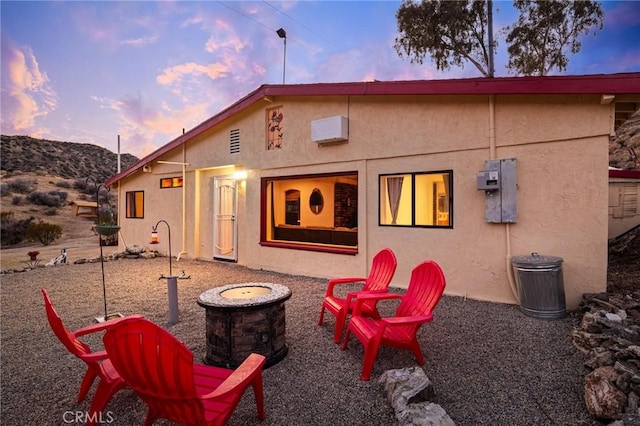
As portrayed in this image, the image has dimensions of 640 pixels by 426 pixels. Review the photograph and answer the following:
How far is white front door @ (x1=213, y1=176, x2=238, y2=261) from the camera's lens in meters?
8.67

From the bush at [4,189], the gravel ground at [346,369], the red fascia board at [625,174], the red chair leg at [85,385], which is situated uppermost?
the bush at [4,189]

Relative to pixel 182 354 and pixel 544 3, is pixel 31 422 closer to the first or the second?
pixel 182 354

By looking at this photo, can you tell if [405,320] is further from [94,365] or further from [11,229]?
[11,229]

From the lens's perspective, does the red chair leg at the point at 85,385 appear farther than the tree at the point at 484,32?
No

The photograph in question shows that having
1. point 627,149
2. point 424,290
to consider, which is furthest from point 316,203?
point 627,149

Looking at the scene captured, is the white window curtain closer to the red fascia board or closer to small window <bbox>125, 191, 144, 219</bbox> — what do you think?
the red fascia board

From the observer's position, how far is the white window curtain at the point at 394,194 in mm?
6105

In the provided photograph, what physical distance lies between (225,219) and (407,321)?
7.16m

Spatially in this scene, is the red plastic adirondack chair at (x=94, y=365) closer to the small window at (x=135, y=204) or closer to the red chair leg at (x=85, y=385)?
the red chair leg at (x=85, y=385)

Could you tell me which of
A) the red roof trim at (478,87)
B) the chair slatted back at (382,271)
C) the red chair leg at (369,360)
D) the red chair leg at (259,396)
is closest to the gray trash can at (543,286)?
the chair slatted back at (382,271)

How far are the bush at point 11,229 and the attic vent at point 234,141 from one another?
54.3 ft

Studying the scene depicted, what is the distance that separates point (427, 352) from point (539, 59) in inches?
597

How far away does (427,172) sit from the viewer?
5.59m

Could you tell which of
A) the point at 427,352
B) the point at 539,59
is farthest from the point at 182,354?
the point at 539,59
